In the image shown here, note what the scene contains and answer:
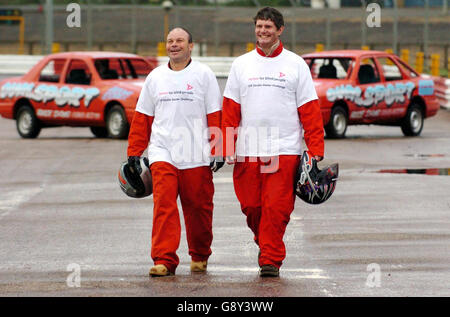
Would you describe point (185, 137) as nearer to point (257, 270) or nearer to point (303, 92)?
point (303, 92)

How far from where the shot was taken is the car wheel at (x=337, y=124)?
71.3 feet

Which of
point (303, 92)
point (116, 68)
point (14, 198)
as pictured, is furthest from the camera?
point (116, 68)

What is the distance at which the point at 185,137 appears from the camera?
869 cm

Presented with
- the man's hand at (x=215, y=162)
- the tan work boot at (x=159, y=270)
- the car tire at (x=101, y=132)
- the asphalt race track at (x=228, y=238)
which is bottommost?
the car tire at (x=101, y=132)

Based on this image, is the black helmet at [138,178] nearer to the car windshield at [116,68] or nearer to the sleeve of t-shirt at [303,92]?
the sleeve of t-shirt at [303,92]

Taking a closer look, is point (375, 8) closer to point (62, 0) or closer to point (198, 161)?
point (62, 0)

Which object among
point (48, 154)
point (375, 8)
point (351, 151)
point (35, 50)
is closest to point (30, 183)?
point (48, 154)

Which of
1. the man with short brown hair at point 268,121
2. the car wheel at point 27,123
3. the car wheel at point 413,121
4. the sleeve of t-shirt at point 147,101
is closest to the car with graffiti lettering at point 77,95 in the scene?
the car wheel at point 27,123

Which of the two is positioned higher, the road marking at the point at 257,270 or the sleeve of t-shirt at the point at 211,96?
the sleeve of t-shirt at the point at 211,96

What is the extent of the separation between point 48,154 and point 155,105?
35.5ft

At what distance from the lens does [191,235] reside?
8.86 metres

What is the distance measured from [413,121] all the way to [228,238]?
1329cm

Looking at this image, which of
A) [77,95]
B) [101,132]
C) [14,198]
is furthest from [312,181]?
[101,132]

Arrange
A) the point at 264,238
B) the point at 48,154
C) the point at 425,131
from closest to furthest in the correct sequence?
1. the point at 264,238
2. the point at 48,154
3. the point at 425,131
